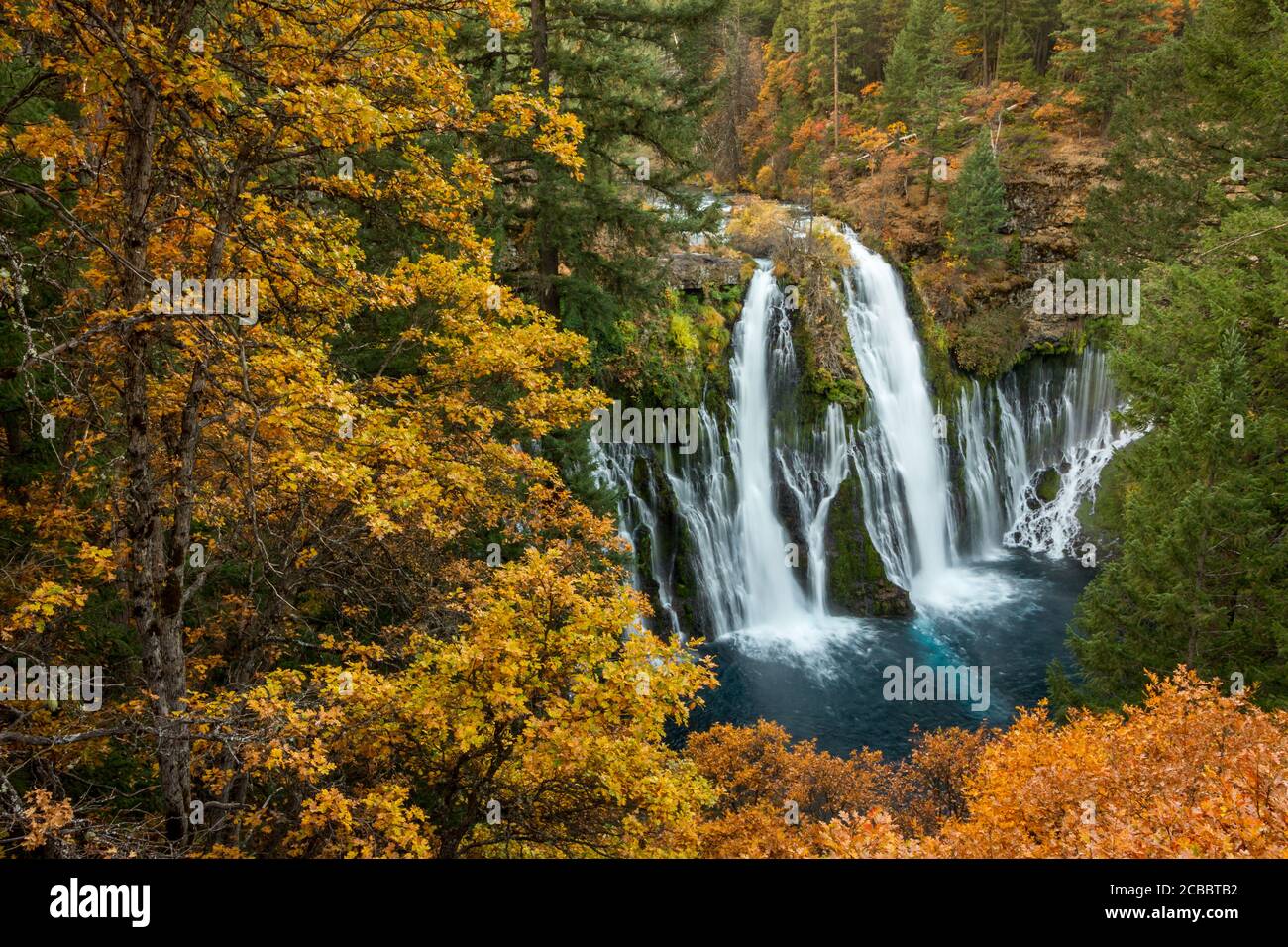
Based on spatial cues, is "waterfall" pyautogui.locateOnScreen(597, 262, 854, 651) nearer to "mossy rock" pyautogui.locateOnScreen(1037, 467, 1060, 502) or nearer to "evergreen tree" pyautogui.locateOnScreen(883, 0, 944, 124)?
"mossy rock" pyautogui.locateOnScreen(1037, 467, 1060, 502)

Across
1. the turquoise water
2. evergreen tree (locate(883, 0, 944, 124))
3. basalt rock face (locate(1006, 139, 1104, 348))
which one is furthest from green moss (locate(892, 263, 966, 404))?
evergreen tree (locate(883, 0, 944, 124))

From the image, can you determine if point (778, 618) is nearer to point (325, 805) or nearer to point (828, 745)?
point (828, 745)

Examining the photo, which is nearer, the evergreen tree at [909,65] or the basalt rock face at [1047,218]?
the basalt rock face at [1047,218]

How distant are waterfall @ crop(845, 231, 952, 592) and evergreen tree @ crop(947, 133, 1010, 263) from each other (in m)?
4.69

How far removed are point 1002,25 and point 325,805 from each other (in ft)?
161

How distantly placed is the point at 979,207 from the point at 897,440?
11.2m

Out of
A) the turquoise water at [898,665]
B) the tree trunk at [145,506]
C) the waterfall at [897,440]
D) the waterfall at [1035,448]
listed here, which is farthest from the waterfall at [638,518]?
the tree trunk at [145,506]

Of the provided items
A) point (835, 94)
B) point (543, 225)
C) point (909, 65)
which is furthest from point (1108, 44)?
point (543, 225)

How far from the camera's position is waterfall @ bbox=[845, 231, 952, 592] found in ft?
80.5

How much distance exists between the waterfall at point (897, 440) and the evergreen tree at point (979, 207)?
4.69m

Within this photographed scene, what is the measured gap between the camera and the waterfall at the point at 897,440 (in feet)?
80.5

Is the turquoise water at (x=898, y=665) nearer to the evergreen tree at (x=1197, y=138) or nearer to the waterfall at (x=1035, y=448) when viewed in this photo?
the waterfall at (x=1035, y=448)
